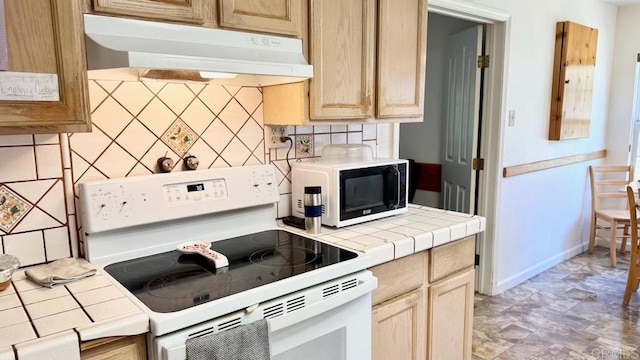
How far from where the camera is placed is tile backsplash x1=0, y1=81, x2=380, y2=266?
4.63 ft

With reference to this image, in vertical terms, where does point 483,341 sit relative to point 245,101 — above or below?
below

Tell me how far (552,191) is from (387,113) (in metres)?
2.50

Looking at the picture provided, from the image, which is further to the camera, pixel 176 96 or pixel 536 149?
pixel 536 149

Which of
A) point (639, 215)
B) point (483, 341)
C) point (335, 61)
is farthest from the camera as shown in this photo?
point (639, 215)

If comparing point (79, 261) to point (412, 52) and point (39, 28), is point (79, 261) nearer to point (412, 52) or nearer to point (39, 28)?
Result: point (39, 28)

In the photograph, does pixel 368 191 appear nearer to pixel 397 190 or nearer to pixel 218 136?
pixel 397 190

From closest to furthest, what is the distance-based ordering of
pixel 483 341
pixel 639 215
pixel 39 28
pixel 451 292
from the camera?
pixel 39 28
pixel 451 292
pixel 483 341
pixel 639 215

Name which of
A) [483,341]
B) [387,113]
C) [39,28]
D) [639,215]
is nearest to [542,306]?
[483,341]

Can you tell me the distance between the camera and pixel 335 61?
179 centimetres

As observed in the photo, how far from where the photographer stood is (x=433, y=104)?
3.74 metres

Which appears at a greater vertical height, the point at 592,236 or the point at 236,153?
the point at 236,153

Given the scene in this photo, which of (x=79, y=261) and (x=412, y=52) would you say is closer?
(x=79, y=261)

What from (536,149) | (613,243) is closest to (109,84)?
(536,149)

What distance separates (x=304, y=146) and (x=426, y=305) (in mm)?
875
